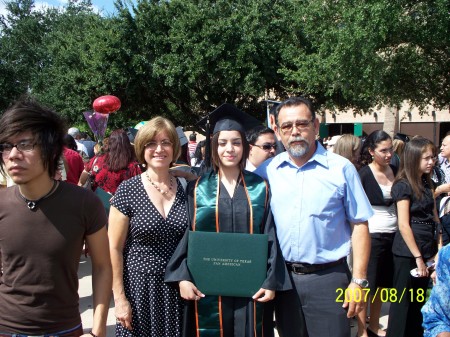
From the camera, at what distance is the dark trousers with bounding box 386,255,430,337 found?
423cm

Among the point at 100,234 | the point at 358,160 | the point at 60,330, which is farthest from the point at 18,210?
the point at 358,160

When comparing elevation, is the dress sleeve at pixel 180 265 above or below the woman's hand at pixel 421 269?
above

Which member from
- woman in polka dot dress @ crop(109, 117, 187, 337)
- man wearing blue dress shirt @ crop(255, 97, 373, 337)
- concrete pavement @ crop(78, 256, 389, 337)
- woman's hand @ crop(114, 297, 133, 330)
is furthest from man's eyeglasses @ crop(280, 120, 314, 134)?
concrete pavement @ crop(78, 256, 389, 337)

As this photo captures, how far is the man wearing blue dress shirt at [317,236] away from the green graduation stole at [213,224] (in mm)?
150

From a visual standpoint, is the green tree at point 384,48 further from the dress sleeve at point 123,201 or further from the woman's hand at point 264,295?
the woman's hand at point 264,295

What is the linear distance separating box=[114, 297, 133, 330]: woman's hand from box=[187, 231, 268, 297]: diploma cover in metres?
0.49

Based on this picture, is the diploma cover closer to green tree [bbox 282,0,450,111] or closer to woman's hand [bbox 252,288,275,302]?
woman's hand [bbox 252,288,275,302]

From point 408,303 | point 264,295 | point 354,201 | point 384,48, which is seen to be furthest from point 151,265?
point 384,48

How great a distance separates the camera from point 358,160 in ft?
17.2

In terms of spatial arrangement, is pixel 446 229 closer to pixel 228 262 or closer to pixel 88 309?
pixel 228 262

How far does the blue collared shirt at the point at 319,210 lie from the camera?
9.29 ft

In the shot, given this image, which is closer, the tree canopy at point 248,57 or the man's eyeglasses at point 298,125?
the man's eyeglasses at point 298,125

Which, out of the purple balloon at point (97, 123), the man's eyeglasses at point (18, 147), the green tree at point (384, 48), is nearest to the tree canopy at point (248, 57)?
the green tree at point (384, 48)
